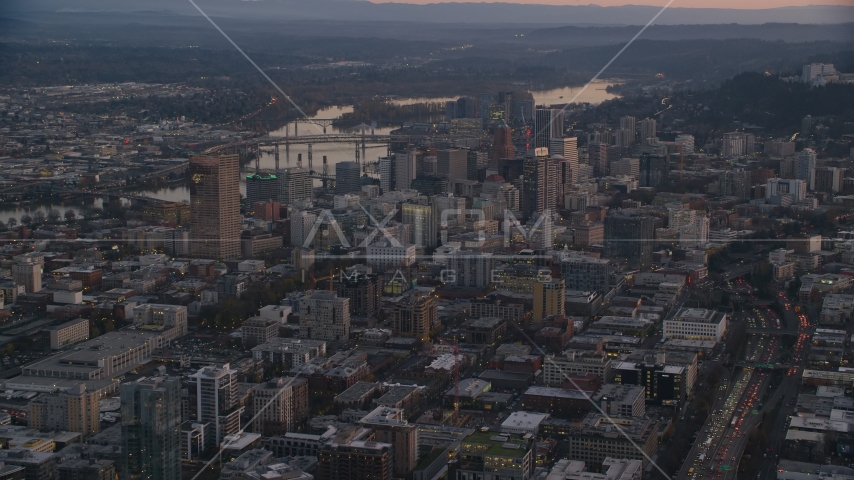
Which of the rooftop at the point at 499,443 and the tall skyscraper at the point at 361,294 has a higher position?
the tall skyscraper at the point at 361,294

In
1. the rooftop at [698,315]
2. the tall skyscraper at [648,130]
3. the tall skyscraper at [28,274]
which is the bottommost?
the rooftop at [698,315]

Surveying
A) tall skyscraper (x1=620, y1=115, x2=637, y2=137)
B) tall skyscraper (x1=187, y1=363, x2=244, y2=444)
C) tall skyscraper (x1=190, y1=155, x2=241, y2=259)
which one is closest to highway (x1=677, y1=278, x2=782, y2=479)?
tall skyscraper (x1=187, y1=363, x2=244, y2=444)

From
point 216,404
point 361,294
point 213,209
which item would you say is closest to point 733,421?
point 216,404

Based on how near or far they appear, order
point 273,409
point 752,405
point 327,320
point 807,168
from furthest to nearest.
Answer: point 807,168
point 327,320
point 752,405
point 273,409

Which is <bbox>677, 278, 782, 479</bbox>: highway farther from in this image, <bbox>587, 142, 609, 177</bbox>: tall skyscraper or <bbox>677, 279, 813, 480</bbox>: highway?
<bbox>587, 142, 609, 177</bbox>: tall skyscraper

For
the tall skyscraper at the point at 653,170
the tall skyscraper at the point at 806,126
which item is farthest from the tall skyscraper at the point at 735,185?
the tall skyscraper at the point at 806,126

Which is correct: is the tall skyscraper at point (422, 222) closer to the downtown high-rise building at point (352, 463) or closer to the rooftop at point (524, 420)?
the rooftop at point (524, 420)

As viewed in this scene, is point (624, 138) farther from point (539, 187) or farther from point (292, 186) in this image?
Result: point (292, 186)
